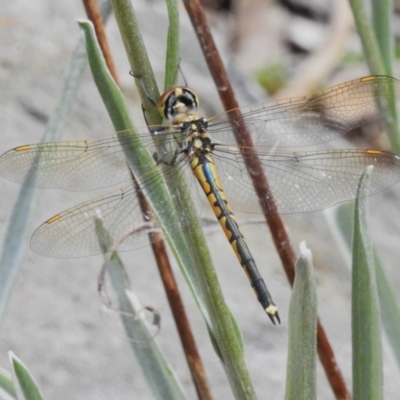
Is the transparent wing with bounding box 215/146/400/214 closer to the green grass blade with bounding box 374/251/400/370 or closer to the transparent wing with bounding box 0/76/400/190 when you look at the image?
the transparent wing with bounding box 0/76/400/190

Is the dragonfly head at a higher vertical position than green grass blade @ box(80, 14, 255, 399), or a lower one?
higher

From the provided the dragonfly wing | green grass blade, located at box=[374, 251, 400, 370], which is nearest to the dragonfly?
the dragonfly wing

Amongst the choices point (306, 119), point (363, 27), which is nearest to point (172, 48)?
point (363, 27)

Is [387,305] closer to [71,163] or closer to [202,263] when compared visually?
[202,263]

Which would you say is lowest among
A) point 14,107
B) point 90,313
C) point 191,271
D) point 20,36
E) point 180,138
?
point 191,271

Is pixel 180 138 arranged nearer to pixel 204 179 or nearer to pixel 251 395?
pixel 204 179

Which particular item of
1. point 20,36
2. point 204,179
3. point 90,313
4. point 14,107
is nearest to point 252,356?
point 90,313

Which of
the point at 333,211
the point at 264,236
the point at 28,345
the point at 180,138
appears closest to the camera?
the point at 333,211
